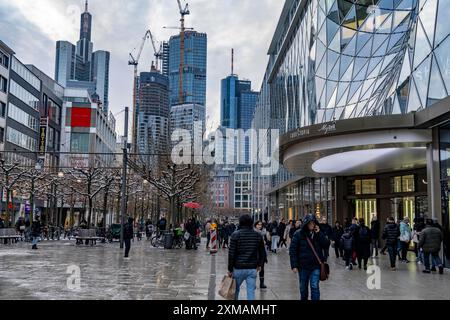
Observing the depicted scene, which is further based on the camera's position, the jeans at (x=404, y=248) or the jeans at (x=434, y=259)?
the jeans at (x=404, y=248)

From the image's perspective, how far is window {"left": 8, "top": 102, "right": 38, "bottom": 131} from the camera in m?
67.0

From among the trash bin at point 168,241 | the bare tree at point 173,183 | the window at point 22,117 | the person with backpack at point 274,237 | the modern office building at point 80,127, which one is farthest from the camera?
the modern office building at point 80,127

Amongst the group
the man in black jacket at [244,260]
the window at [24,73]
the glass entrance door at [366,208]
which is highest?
the window at [24,73]

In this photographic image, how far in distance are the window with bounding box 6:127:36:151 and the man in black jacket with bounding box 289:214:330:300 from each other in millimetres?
62995

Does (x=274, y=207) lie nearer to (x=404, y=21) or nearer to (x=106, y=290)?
(x=404, y=21)

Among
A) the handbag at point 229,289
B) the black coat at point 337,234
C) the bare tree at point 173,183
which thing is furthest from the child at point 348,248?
the bare tree at point 173,183

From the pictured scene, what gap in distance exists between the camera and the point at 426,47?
20344 mm

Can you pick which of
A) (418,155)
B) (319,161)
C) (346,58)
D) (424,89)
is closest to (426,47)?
(424,89)

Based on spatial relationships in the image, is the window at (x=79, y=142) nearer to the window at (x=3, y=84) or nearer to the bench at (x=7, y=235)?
the window at (x=3, y=84)

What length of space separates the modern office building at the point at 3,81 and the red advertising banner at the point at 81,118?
25370mm

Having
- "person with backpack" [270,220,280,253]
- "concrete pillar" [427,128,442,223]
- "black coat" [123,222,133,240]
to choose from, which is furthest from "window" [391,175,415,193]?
"black coat" [123,222,133,240]

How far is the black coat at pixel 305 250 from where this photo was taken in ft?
29.0

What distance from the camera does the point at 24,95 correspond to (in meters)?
72.1
